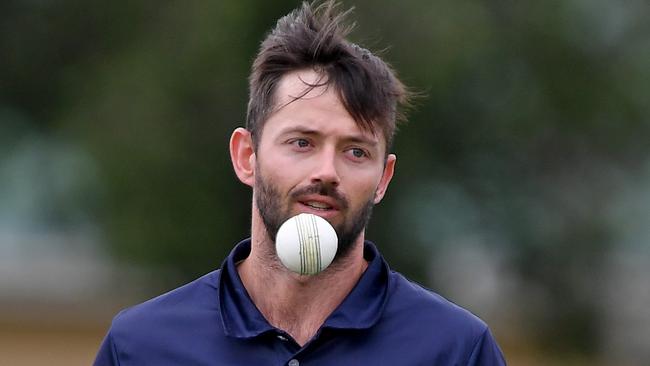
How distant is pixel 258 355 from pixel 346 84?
1.01 meters

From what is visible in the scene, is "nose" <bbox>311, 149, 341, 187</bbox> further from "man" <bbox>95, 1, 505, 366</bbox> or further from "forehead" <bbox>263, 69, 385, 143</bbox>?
"forehead" <bbox>263, 69, 385, 143</bbox>

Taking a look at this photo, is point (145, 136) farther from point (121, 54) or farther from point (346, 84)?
point (346, 84)

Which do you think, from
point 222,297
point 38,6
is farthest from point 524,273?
point 222,297

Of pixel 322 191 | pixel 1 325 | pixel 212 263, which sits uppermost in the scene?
pixel 322 191

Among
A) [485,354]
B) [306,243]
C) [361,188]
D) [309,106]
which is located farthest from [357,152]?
[485,354]

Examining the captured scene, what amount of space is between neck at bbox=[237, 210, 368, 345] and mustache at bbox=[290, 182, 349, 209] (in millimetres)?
230

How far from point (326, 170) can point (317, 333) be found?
23.5 inches

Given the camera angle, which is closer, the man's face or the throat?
the man's face

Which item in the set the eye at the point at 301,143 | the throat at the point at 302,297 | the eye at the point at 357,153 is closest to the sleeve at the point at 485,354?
the throat at the point at 302,297

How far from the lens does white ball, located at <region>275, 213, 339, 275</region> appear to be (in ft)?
15.9

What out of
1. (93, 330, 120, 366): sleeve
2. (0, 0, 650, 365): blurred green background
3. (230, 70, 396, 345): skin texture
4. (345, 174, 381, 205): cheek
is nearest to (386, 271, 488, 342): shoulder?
(230, 70, 396, 345): skin texture

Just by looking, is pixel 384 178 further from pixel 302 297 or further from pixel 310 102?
pixel 302 297

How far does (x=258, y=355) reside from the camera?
203 inches

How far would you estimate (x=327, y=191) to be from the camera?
4992 mm
